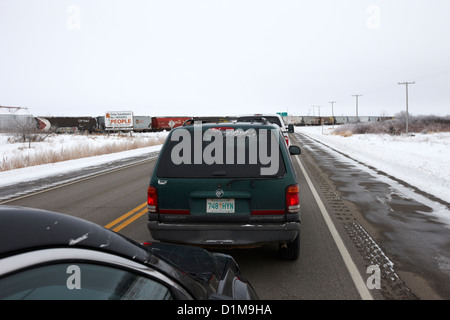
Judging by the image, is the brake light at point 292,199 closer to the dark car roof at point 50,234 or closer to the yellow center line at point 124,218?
the dark car roof at point 50,234

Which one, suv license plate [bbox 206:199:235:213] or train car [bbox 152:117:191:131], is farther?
train car [bbox 152:117:191:131]

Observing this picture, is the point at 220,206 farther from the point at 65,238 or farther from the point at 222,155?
the point at 65,238

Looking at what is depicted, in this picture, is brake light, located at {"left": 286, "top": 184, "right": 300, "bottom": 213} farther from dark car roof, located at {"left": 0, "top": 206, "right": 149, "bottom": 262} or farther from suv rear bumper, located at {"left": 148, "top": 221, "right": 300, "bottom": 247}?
dark car roof, located at {"left": 0, "top": 206, "right": 149, "bottom": 262}

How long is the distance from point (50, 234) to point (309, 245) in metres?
4.39

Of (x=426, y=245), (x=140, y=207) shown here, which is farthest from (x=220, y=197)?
(x=140, y=207)

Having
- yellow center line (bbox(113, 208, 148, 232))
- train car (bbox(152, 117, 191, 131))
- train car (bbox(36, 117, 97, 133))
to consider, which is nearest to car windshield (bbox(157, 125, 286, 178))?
yellow center line (bbox(113, 208, 148, 232))

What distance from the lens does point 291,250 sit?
462 cm

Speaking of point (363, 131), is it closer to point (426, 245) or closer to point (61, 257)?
point (426, 245)

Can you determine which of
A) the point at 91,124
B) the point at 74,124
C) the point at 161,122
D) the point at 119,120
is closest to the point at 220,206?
the point at 119,120

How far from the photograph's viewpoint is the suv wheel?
459cm

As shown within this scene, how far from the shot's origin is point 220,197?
13.6 ft

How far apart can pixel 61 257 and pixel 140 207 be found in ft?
21.8

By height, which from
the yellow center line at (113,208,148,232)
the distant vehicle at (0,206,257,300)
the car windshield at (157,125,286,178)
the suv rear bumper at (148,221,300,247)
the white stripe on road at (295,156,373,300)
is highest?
the car windshield at (157,125,286,178)

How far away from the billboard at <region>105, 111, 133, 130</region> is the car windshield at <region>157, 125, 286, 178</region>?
48723 millimetres
